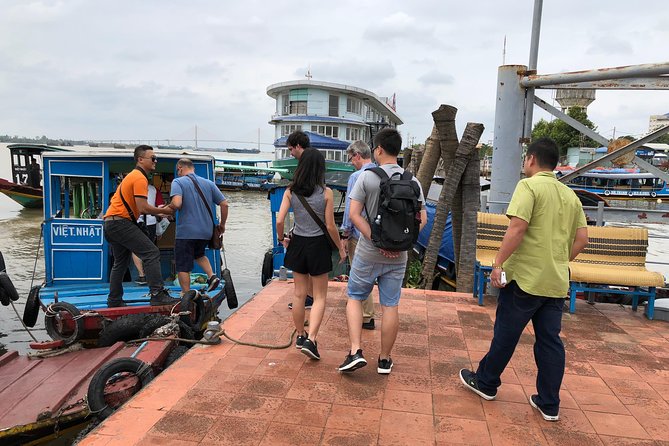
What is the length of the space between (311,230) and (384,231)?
0.73 meters

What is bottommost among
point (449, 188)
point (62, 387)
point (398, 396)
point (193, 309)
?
point (62, 387)

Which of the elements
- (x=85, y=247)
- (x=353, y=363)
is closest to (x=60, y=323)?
(x=85, y=247)

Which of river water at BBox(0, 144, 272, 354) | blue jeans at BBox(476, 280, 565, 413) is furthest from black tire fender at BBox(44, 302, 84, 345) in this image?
blue jeans at BBox(476, 280, 565, 413)

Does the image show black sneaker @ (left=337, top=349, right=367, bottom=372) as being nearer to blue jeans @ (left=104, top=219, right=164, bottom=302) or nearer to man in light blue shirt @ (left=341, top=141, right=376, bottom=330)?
man in light blue shirt @ (left=341, top=141, right=376, bottom=330)

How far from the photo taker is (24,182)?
25.7 m

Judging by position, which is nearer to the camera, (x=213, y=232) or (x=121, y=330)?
(x=121, y=330)

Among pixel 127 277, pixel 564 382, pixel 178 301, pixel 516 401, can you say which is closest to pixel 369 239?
pixel 516 401

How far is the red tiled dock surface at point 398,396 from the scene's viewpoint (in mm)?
2816

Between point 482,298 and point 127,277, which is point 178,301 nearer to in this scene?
point 127,277

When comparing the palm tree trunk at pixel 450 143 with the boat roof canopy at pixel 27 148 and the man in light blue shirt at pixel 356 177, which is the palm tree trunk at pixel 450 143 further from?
the boat roof canopy at pixel 27 148

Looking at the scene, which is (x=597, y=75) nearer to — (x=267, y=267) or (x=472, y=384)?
(x=472, y=384)

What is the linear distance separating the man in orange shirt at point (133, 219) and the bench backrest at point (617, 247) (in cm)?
493

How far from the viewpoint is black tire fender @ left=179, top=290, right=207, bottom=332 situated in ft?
17.7

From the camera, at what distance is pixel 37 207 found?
26.2 metres
